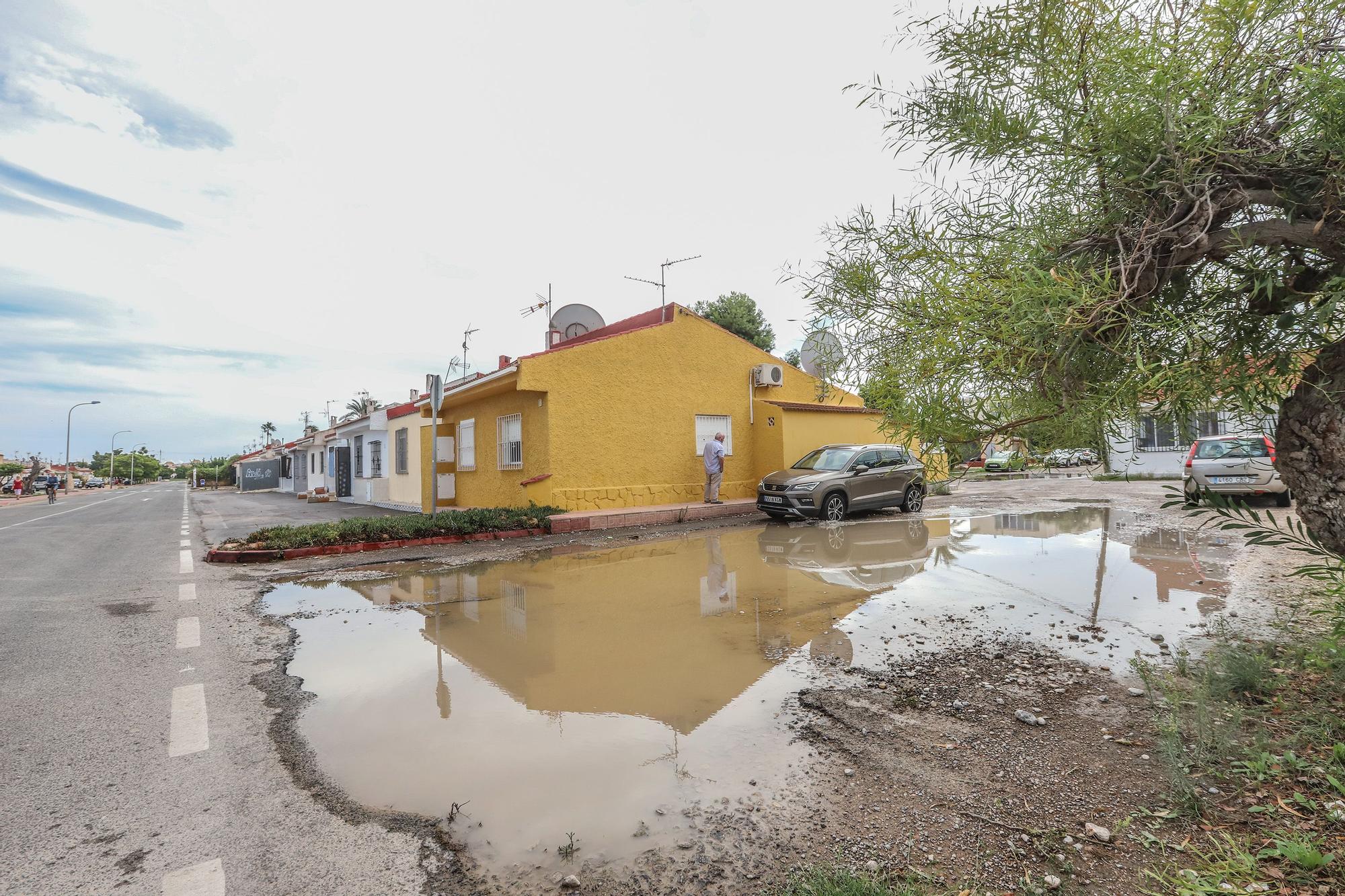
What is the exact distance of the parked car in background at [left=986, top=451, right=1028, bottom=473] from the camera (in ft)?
10.7

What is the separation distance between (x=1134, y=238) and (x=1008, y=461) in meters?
1.41

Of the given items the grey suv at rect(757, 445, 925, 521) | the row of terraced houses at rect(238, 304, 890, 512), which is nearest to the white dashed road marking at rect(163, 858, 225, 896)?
the row of terraced houses at rect(238, 304, 890, 512)

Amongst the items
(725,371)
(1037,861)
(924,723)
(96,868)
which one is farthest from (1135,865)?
(725,371)

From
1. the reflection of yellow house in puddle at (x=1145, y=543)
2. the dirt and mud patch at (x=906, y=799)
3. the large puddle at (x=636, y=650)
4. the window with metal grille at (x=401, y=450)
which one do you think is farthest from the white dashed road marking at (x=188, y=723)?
the window with metal grille at (x=401, y=450)

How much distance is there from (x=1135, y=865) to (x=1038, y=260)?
217cm

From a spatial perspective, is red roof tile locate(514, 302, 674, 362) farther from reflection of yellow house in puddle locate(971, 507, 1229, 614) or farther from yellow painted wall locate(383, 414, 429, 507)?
reflection of yellow house in puddle locate(971, 507, 1229, 614)

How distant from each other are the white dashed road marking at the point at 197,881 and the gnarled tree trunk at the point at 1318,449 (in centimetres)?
437

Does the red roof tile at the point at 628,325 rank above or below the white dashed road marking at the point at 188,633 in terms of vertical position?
above

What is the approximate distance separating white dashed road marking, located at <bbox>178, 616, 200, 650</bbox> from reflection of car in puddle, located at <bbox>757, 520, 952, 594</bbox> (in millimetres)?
5902

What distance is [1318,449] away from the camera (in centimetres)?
254

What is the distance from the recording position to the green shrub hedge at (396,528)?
A: 30.8ft

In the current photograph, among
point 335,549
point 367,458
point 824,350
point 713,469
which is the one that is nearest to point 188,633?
point 335,549

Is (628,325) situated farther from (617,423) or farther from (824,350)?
(824,350)

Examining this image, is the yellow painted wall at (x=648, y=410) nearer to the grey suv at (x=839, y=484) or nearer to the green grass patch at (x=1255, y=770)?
the grey suv at (x=839, y=484)
